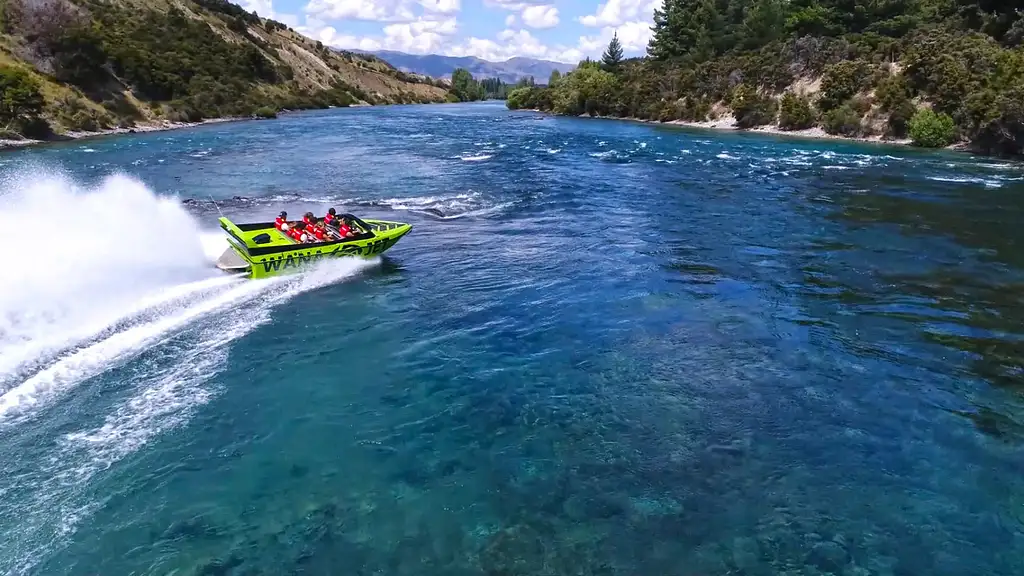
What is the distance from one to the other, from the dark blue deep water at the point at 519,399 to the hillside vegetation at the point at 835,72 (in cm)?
3045

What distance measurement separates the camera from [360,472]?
13203mm

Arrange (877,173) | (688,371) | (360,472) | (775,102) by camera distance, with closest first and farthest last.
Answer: (360,472), (688,371), (877,173), (775,102)

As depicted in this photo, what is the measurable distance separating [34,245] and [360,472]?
15573mm

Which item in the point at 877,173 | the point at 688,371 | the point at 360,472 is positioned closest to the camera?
the point at 360,472

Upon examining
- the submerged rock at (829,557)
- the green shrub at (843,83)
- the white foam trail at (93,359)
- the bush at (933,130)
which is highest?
the green shrub at (843,83)

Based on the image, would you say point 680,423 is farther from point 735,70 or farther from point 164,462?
point 735,70

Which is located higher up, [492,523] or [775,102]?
[775,102]

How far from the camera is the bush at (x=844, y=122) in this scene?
65500 mm

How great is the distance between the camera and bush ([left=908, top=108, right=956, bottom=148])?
2210 inches

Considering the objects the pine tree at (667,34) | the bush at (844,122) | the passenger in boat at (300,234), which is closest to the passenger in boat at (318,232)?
the passenger in boat at (300,234)

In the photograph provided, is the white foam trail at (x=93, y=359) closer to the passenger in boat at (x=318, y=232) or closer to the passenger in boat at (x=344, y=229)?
the passenger in boat at (x=318, y=232)

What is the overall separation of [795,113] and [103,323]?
2767 inches

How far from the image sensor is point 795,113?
72.2 meters

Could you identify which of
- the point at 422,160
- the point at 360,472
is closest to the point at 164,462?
the point at 360,472
